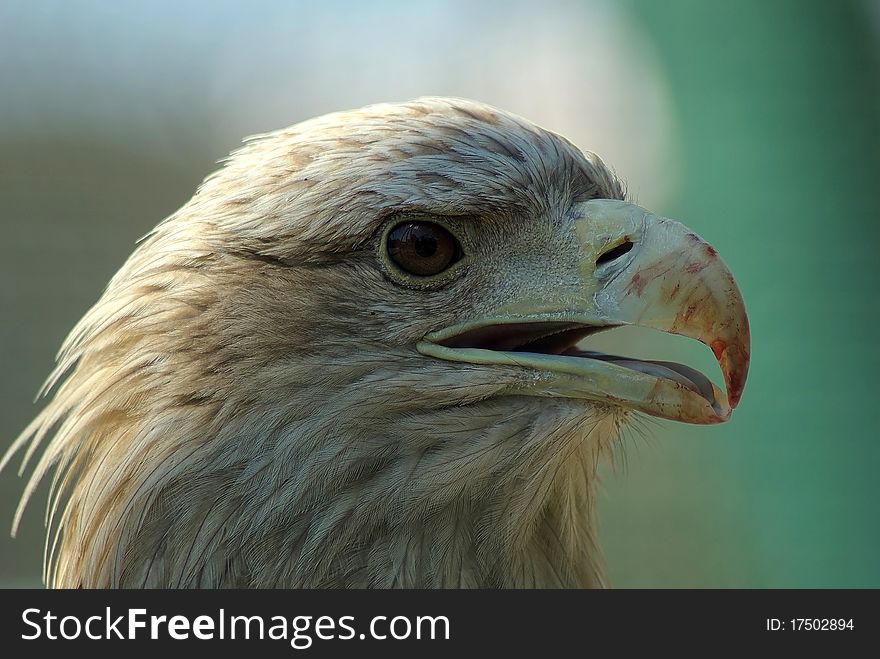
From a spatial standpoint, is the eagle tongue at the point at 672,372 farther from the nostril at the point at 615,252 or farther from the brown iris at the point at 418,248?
the brown iris at the point at 418,248

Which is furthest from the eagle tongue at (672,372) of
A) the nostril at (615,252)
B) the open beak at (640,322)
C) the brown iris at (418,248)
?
the brown iris at (418,248)

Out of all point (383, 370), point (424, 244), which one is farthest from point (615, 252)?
point (383, 370)

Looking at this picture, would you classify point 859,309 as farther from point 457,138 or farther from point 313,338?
point 313,338

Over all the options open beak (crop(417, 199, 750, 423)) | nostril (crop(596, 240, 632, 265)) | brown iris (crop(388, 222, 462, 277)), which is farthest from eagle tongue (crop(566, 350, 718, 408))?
brown iris (crop(388, 222, 462, 277))

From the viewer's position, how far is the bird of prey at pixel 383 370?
5.17 ft

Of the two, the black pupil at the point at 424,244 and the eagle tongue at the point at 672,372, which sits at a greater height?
the black pupil at the point at 424,244

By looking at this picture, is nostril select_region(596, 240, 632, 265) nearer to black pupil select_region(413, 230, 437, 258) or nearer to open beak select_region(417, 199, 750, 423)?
open beak select_region(417, 199, 750, 423)

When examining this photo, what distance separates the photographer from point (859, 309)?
310 cm

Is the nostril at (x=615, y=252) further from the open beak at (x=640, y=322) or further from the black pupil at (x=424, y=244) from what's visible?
the black pupil at (x=424, y=244)

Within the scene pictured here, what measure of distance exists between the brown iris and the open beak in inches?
4.6

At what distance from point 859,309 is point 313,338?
218 cm

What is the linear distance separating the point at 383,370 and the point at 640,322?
437 millimetres

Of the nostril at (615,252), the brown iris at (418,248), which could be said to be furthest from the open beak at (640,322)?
the brown iris at (418,248)

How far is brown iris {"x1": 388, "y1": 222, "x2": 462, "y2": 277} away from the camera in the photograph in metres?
1.61
